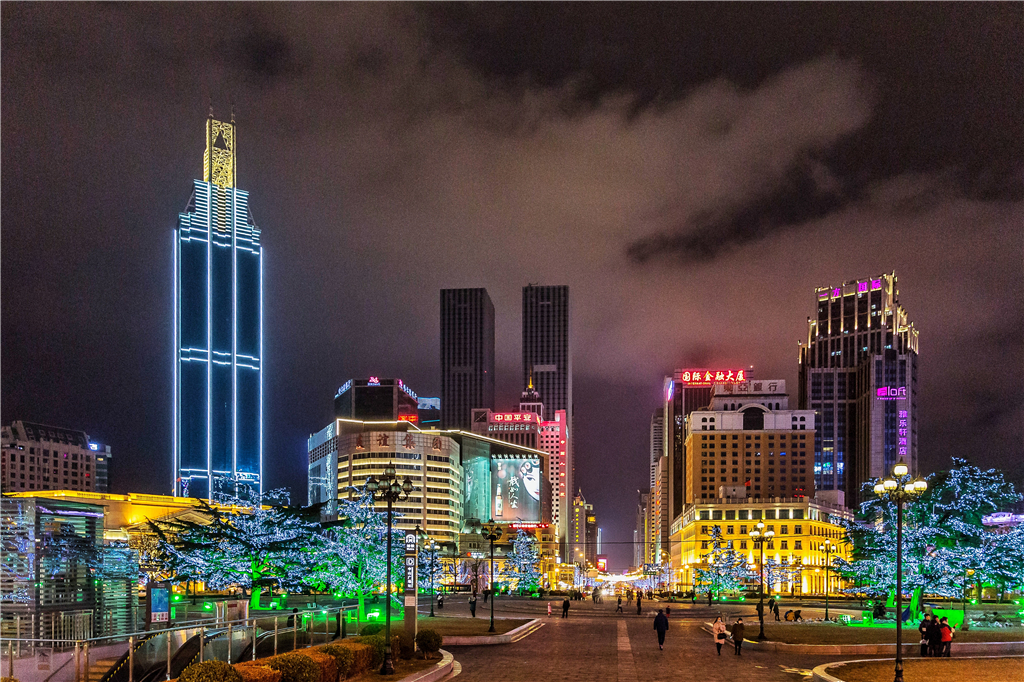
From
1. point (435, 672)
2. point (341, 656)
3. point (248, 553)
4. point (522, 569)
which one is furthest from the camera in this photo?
point (522, 569)

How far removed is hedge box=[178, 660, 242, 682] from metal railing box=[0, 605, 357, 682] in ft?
5.36

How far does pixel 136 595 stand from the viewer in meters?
44.2

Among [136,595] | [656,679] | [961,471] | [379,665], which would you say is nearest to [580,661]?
[656,679]

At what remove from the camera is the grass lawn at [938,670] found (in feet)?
101

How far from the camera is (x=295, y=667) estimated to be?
24188 mm

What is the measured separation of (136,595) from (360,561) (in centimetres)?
3340

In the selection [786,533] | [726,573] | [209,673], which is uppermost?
[209,673]

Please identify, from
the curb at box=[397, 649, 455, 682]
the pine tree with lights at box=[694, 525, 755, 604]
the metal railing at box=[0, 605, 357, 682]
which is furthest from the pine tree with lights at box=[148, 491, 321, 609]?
the pine tree with lights at box=[694, 525, 755, 604]

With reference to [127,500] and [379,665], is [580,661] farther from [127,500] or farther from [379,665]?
[127,500]

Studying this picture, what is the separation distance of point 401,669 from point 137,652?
1148 centimetres

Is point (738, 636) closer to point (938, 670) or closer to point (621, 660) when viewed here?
point (621, 660)

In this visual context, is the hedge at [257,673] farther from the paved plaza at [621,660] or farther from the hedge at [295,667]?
the paved plaza at [621,660]

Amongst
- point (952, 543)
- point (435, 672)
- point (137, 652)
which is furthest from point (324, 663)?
point (952, 543)

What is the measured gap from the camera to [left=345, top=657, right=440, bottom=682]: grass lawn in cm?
2953
